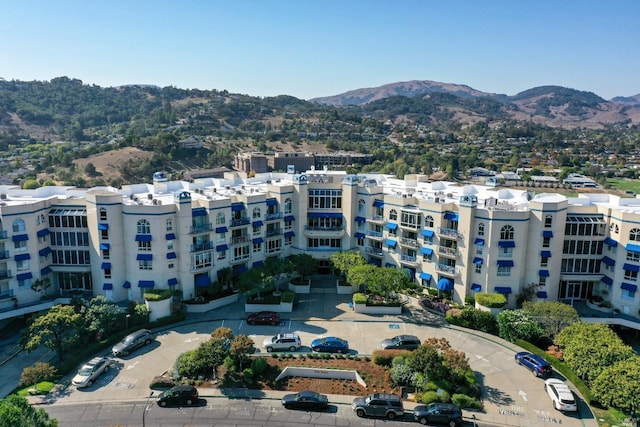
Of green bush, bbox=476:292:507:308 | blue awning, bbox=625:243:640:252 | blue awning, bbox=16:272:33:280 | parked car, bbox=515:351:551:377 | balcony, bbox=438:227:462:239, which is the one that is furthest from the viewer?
balcony, bbox=438:227:462:239

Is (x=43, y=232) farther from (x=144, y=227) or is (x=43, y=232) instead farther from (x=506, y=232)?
(x=506, y=232)

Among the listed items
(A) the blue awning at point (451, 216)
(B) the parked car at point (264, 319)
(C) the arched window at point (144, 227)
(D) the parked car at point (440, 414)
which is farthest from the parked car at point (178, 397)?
(A) the blue awning at point (451, 216)

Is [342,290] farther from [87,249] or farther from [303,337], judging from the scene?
[87,249]

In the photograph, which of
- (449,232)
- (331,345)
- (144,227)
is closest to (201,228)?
(144,227)

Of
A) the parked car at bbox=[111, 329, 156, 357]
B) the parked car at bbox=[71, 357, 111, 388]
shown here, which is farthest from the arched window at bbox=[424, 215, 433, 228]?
the parked car at bbox=[71, 357, 111, 388]

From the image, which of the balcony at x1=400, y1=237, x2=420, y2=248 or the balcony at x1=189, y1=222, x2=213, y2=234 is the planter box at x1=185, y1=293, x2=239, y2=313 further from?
the balcony at x1=400, y1=237, x2=420, y2=248

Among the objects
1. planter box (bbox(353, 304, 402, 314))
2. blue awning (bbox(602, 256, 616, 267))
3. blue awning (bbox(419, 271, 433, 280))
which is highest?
blue awning (bbox(602, 256, 616, 267))

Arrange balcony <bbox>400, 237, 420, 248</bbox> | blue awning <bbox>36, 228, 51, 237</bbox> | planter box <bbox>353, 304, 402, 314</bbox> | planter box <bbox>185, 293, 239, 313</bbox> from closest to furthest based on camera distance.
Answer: blue awning <bbox>36, 228, 51, 237</bbox>
planter box <bbox>185, 293, 239, 313</bbox>
planter box <bbox>353, 304, 402, 314</bbox>
balcony <bbox>400, 237, 420, 248</bbox>

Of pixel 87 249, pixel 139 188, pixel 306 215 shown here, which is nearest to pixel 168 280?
pixel 87 249
